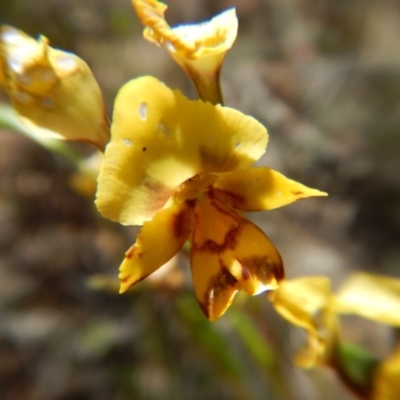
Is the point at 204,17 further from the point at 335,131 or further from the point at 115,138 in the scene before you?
the point at 115,138

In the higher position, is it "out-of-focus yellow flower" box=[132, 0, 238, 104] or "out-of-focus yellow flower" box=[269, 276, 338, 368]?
"out-of-focus yellow flower" box=[132, 0, 238, 104]

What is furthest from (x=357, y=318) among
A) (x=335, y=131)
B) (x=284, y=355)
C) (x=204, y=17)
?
(x=204, y=17)

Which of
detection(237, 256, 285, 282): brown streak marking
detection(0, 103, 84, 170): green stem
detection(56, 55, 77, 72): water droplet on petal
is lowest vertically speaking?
detection(0, 103, 84, 170): green stem

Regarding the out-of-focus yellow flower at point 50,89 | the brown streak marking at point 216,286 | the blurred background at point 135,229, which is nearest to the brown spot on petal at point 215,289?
the brown streak marking at point 216,286

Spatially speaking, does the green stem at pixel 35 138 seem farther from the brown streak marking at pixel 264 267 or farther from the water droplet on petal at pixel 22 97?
the brown streak marking at pixel 264 267

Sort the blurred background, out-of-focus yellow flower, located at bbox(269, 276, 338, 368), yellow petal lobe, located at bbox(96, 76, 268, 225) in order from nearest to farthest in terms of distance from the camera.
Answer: yellow petal lobe, located at bbox(96, 76, 268, 225), out-of-focus yellow flower, located at bbox(269, 276, 338, 368), the blurred background

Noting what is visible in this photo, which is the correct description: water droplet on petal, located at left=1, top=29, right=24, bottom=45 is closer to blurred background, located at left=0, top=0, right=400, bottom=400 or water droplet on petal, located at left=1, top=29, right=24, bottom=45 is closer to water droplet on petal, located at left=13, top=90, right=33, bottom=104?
water droplet on petal, located at left=13, top=90, right=33, bottom=104

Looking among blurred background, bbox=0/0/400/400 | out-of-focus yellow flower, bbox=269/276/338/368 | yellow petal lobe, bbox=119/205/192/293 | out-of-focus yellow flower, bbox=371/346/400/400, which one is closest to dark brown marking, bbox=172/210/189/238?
yellow petal lobe, bbox=119/205/192/293

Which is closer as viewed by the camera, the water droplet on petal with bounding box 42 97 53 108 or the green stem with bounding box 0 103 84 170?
the water droplet on petal with bounding box 42 97 53 108
